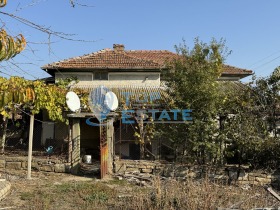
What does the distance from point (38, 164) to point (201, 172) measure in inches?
257

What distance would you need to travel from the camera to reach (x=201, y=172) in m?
12.5

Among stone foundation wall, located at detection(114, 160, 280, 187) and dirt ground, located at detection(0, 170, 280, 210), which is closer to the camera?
dirt ground, located at detection(0, 170, 280, 210)

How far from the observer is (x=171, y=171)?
12812 mm

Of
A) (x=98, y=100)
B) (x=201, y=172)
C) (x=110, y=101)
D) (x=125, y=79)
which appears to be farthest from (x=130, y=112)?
(x=125, y=79)

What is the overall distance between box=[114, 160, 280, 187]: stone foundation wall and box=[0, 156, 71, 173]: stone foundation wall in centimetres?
223

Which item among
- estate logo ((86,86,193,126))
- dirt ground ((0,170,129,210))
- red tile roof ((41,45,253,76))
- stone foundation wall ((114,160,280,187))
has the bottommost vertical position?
dirt ground ((0,170,129,210))

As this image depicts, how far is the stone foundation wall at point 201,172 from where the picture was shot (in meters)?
12.0

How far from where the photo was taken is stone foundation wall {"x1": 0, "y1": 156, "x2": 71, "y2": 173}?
13.5 metres

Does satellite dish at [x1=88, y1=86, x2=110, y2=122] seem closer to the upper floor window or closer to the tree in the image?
the tree

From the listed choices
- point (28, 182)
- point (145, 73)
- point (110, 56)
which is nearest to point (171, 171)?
point (28, 182)

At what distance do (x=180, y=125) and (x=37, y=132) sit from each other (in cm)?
930

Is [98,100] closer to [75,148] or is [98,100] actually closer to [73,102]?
[73,102]

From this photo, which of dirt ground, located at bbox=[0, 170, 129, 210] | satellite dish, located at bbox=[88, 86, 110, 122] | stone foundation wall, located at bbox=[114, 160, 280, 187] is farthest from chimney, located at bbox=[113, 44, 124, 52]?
dirt ground, located at bbox=[0, 170, 129, 210]

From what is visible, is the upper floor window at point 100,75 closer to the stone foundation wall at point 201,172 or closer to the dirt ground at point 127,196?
the stone foundation wall at point 201,172
